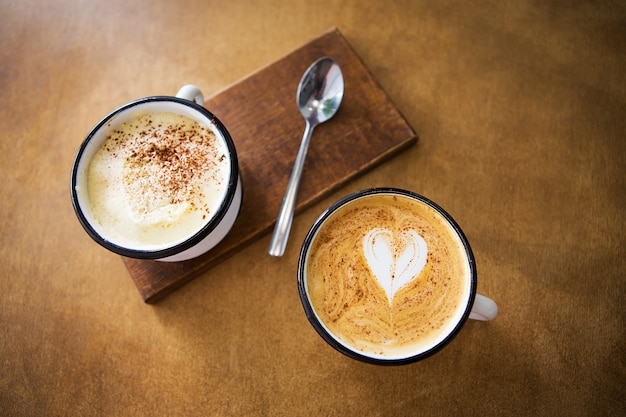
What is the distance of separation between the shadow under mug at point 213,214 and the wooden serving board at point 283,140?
6 cm

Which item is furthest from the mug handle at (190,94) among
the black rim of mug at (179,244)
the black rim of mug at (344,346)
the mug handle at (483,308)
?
the mug handle at (483,308)

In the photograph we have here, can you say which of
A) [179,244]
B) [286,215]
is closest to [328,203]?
[286,215]

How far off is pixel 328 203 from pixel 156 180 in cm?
38

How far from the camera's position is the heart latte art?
33.8 inches

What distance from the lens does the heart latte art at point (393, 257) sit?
86 centimetres

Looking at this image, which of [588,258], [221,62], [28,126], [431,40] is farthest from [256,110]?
[588,258]

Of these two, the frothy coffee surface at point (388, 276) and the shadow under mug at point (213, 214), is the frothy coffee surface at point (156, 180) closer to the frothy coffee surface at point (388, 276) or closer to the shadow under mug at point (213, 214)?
the shadow under mug at point (213, 214)

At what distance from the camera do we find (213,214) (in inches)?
34.2

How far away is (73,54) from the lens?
125cm

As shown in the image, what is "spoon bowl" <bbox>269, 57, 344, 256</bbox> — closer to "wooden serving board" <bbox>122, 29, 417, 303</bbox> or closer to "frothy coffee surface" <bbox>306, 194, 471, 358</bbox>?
"wooden serving board" <bbox>122, 29, 417, 303</bbox>

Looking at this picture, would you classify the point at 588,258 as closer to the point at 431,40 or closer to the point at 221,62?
the point at 431,40

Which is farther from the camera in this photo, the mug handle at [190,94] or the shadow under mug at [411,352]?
the mug handle at [190,94]

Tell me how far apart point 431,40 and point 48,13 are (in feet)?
3.51

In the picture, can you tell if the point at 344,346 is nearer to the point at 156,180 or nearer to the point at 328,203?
the point at 328,203
